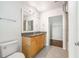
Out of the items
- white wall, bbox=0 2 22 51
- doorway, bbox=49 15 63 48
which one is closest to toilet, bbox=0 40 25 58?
white wall, bbox=0 2 22 51

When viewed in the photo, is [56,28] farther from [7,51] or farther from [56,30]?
[7,51]

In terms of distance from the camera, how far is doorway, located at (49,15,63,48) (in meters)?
3.98

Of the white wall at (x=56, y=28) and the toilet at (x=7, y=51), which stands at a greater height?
the white wall at (x=56, y=28)

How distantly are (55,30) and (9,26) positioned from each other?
2.93 m

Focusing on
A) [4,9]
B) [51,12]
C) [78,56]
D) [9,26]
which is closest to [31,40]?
[9,26]

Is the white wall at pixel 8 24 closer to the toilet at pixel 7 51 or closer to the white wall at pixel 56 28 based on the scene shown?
the toilet at pixel 7 51

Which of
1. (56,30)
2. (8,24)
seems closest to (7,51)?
(8,24)

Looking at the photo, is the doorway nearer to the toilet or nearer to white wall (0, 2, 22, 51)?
white wall (0, 2, 22, 51)

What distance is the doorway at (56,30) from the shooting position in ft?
13.1

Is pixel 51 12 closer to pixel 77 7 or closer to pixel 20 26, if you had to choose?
pixel 20 26

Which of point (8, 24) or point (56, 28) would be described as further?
point (56, 28)

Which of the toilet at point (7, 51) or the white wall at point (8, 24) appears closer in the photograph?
the toilet at point (7, 51)

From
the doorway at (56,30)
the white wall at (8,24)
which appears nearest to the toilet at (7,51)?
the white wall at (8,24)

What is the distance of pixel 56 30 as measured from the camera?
4.16 meters
